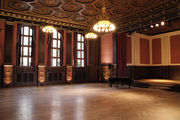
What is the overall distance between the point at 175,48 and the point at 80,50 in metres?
7.04

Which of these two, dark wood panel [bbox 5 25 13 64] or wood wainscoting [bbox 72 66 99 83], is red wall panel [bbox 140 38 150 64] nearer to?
wood wainscoting [bbox 72 66 99 83]

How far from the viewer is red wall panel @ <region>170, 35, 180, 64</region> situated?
33.5 feet

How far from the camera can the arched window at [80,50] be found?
450 inches

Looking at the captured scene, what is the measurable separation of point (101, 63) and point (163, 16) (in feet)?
19.3

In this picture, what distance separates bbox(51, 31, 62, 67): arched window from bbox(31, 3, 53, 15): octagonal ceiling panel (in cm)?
208

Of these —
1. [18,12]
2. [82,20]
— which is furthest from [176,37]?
[18,12]

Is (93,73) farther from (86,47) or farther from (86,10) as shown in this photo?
(86,10)

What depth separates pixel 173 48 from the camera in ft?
34.5

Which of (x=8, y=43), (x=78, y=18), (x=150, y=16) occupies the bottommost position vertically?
(x=8, y=43)

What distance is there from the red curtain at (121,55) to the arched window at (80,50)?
2.87 meters

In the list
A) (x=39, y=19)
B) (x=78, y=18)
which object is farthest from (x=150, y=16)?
(x=39, y=19)

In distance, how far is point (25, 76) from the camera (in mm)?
9195

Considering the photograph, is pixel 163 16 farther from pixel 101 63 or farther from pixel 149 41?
pixel 101 63

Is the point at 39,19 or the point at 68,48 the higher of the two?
the point at 39,19
